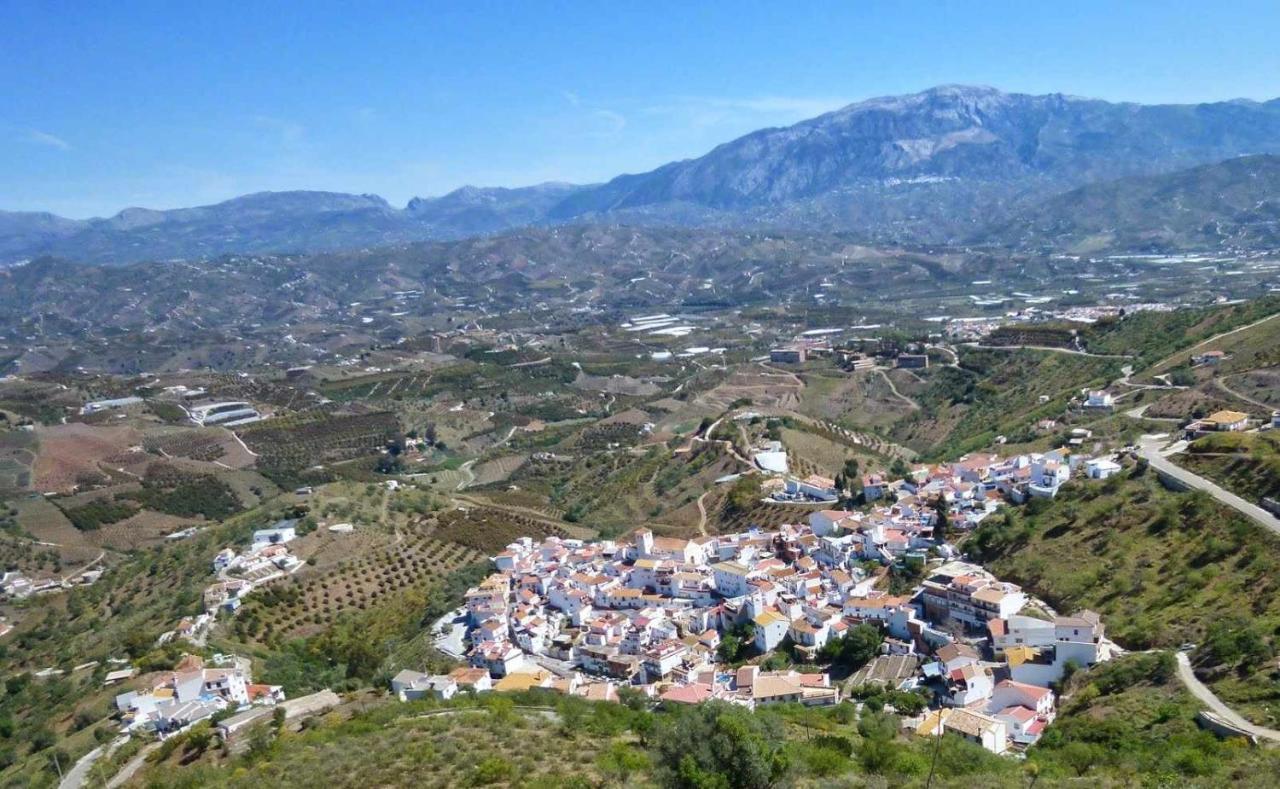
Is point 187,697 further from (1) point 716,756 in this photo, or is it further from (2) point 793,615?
(2) point 793,615

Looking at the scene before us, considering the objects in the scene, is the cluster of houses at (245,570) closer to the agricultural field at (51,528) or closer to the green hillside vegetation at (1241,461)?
the agricultural field at (51,528)

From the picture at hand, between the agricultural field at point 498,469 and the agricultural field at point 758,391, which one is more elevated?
the agricultural field at point 758,391

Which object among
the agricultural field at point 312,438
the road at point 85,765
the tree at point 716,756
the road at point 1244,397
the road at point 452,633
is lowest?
the agricultural field at point 312,438

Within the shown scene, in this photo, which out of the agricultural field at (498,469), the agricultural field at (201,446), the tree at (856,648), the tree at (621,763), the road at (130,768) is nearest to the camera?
the tree at (621,763)

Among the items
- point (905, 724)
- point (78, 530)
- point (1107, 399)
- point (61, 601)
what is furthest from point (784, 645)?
point (78, 530)

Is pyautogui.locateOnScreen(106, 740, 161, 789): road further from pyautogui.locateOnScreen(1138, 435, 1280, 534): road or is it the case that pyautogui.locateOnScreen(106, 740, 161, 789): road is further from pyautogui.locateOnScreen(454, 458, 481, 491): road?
pyautogui.locateOnScreen(454, 458, 481, 491): road

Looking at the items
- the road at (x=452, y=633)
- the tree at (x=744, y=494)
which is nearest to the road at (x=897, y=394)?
the tree at (x=744, y=494)
